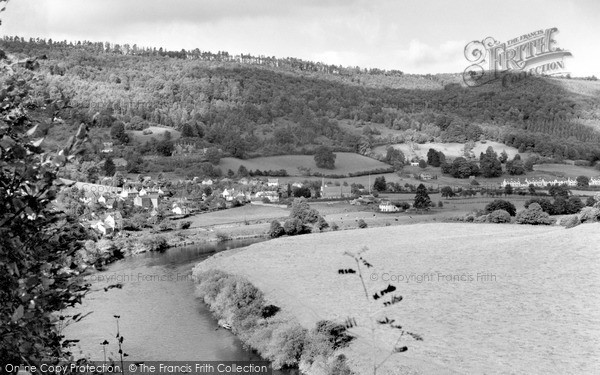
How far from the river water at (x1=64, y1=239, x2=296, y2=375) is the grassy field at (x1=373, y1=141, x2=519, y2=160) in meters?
83.7

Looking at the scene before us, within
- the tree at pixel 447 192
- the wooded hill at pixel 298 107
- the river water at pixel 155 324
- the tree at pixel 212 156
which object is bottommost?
the river water at pixel 155 324

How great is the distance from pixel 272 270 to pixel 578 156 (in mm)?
91448

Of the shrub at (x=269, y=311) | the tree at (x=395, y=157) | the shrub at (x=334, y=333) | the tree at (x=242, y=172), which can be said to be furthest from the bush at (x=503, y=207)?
the shrub at (x=334, y=333)

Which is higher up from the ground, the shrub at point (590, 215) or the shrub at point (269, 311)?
the shrub at point (590, 215)

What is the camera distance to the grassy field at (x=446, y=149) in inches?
4781

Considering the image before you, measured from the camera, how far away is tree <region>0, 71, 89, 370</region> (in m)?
4.29

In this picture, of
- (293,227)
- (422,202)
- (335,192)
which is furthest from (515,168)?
(293,227)

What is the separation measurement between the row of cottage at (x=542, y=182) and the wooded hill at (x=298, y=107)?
23.5m

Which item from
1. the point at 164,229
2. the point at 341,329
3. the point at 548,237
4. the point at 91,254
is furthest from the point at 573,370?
the point at 164,229

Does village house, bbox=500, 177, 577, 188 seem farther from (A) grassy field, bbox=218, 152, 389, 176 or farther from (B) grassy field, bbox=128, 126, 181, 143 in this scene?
(B) grassy field, bbox=128, 126, 181, 143

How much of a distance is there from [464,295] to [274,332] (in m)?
8.94

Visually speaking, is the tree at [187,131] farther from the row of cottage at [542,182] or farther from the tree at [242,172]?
the row of cottage at [542,182]

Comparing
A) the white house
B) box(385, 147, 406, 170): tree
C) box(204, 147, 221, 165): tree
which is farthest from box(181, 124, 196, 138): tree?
the white house

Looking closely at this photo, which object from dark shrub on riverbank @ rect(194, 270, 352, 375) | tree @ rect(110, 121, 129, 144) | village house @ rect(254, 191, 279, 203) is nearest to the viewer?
dark shrub on riverbank @ rect(194, 270, 352, 375)
